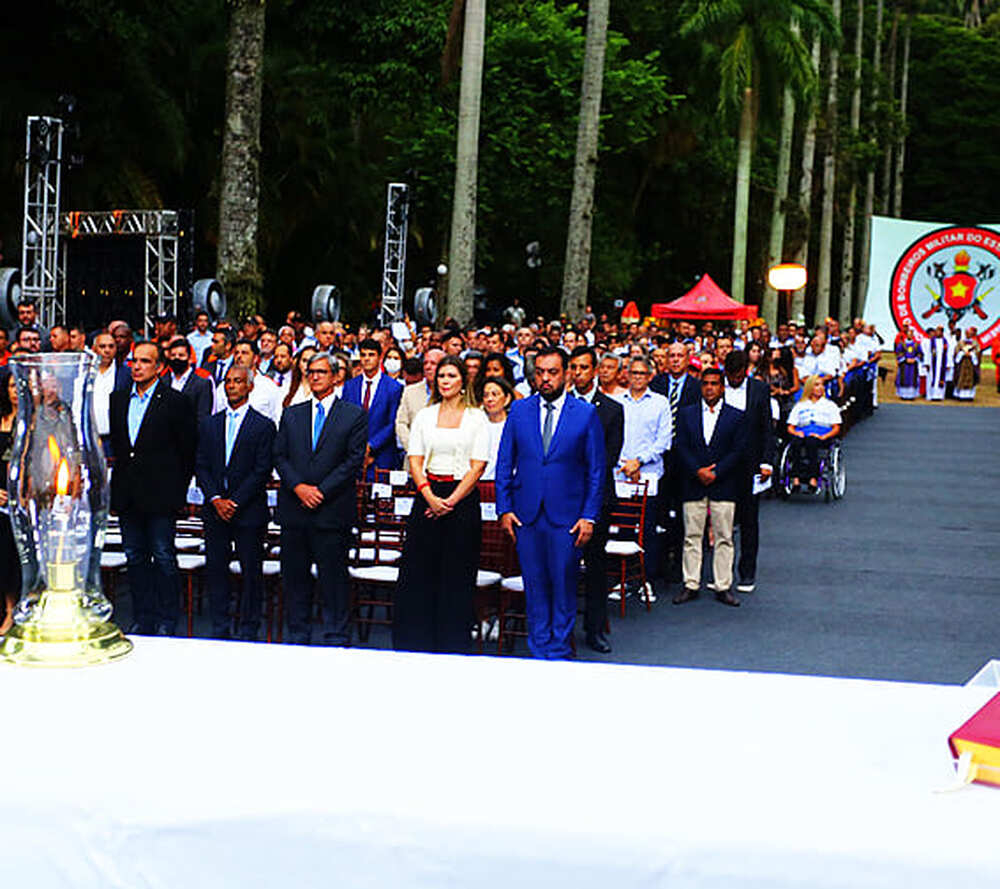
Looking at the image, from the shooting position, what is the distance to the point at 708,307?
117 feet

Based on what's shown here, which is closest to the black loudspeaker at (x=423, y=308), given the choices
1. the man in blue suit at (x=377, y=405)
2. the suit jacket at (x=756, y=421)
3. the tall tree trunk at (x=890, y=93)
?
the man in blue suit at (x=377, y=405)

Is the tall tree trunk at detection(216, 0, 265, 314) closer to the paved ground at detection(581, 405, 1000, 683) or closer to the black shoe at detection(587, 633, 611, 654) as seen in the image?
the paved ground at detection(581, 405, 1000, 683)

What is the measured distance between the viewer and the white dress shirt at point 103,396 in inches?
394

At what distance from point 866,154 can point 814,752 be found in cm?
5045

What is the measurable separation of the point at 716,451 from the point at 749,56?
98.5ft

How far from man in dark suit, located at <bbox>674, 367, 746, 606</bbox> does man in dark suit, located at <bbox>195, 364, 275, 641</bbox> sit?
11.0ft

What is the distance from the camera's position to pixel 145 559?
28.4ft

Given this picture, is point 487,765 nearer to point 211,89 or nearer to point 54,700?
point 54,700

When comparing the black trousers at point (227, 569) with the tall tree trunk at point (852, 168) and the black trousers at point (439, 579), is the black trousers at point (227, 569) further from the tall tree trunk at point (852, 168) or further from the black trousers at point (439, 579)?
the tall tree trunk at point (852, 168)

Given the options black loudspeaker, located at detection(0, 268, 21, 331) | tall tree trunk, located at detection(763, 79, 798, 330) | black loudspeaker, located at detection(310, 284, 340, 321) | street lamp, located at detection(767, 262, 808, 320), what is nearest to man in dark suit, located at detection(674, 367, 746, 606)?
black loudspeaker, located at detection(0, 268, 21, 331)

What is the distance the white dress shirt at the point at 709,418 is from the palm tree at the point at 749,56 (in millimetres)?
28074

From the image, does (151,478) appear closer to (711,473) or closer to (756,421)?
(711,473)

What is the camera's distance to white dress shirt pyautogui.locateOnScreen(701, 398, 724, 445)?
1030 cm

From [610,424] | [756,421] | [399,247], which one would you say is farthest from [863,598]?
[399,247]
